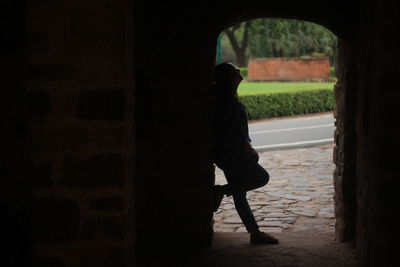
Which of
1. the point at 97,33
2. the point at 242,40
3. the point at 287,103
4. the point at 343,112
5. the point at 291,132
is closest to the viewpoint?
the point at 97,33

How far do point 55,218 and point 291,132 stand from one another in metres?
12.9

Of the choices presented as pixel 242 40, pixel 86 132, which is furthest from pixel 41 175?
pixel 242 40

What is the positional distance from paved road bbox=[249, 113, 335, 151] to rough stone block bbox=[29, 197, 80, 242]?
387 inches

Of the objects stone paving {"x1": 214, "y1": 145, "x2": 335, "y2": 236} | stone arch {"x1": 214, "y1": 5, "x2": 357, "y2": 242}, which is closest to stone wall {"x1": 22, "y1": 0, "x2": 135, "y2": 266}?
stone arch {"x1": 214, "y1": 5, "x2": 357, "y2": 242}

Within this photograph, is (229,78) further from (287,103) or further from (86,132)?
(287,103)

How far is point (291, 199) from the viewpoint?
8.39 meters

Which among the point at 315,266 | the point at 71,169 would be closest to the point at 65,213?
the point at 71,169

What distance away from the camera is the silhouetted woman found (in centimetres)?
523

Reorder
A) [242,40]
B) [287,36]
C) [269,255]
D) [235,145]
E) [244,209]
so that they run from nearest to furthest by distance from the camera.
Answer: [269,255] < [235,145] < [244,209] < [287,36] < [242,40]

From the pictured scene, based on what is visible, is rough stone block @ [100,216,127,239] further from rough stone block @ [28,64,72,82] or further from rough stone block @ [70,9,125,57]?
rough stone block @ [70,9,125,57]

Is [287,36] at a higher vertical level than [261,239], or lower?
higher

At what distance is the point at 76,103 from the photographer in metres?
3.41

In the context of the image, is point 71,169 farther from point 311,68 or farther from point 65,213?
point 311,68

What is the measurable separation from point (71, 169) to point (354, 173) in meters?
3.05
